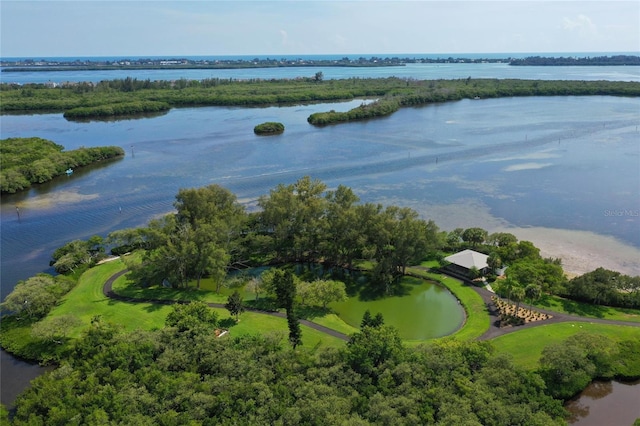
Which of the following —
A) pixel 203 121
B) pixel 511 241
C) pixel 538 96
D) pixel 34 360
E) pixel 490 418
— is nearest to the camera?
pixel 490 418

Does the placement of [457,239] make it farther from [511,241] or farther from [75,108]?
[75,108]

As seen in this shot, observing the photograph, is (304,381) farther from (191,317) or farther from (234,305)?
(234,305)

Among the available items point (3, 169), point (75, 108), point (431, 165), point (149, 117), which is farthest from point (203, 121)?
point (431, 165)

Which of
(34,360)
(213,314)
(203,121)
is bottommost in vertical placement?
(34,360)

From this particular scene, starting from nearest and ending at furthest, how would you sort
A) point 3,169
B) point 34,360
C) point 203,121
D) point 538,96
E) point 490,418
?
point 490,418 < point 34,360 < point 3,169 < point 203,121 < point 538,96

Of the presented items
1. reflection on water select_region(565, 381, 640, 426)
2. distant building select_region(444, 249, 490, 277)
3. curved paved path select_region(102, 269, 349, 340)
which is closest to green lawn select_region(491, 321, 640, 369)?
reflection on water select_region(565, 381, 640, 426)

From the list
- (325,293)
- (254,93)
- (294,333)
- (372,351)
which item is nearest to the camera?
(372,351)

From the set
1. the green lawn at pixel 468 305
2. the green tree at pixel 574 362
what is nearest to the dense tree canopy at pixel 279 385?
the green tree at pixel 574 362

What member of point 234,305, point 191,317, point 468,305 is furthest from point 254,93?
point 191,317
